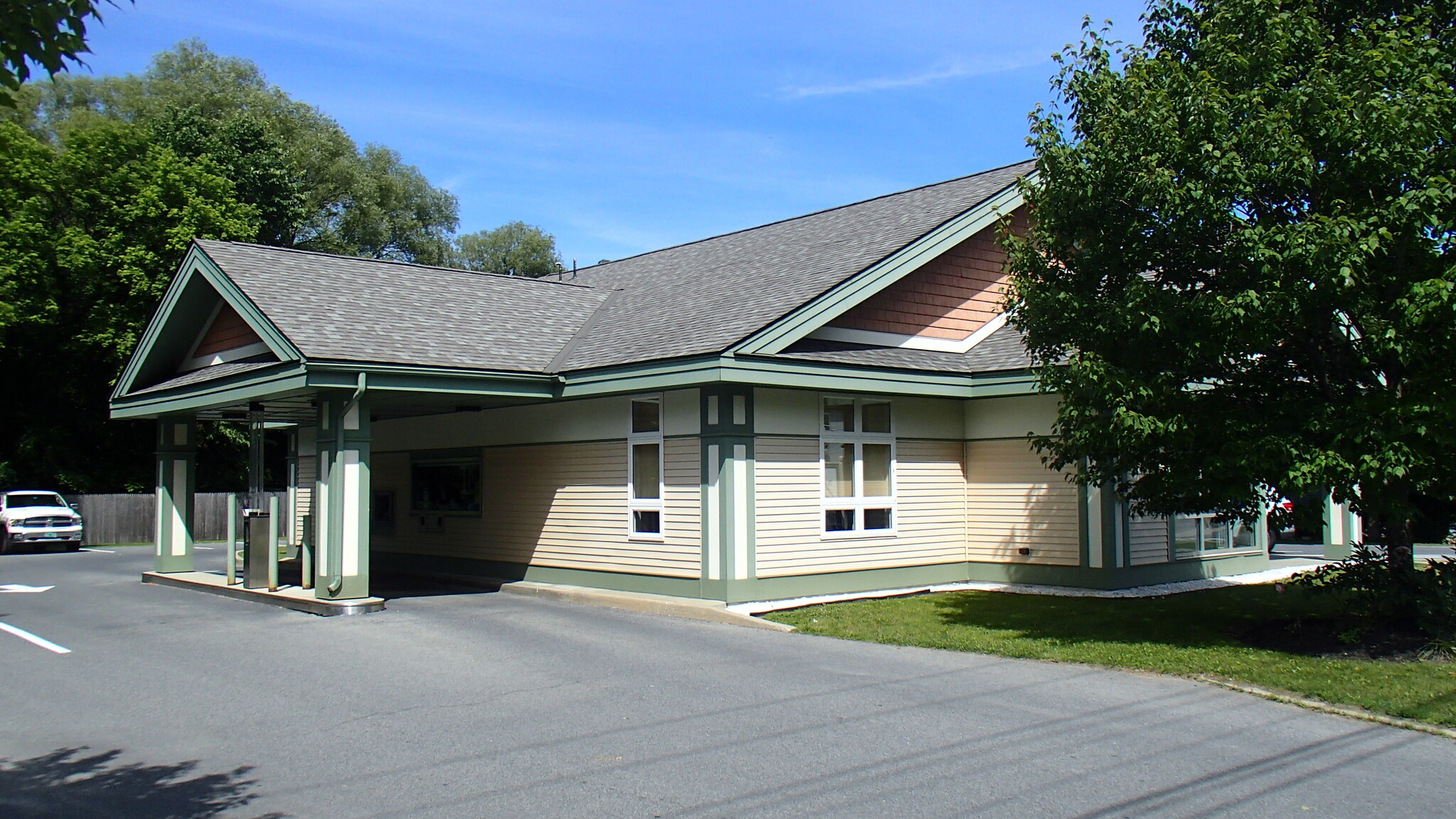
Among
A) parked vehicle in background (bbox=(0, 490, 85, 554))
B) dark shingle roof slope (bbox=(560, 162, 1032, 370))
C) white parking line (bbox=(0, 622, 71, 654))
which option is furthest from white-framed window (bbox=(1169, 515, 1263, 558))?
parked vehicle in background (bbox=(0, 490, 85, 554))

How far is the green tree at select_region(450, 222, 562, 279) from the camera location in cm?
7788

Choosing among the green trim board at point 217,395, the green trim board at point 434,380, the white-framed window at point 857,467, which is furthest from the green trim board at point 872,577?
the green trim board at point 217,395

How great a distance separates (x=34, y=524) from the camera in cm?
3125

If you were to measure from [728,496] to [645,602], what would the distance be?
1866mm

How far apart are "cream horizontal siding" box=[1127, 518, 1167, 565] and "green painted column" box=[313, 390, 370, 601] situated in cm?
1083

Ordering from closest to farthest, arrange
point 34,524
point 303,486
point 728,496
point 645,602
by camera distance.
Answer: point 728,496
point 645,602
point 303,486
point 34,524

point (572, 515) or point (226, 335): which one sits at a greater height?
point (226, 335)

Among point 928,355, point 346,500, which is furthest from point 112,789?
point 928,355

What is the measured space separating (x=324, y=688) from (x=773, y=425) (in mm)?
7059

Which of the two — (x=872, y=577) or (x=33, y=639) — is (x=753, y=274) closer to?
(x=872, y=577)

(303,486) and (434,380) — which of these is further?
(303,486)

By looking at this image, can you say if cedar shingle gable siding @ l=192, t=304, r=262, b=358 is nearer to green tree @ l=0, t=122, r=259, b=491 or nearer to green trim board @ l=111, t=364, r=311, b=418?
green trim board @ l=111, t=364, r=311, b=418

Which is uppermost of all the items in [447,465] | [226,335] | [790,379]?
[226,335]

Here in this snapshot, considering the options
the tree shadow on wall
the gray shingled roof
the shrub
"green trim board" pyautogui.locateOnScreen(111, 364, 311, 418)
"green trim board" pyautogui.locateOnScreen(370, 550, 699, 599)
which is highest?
the gray shingled roof
